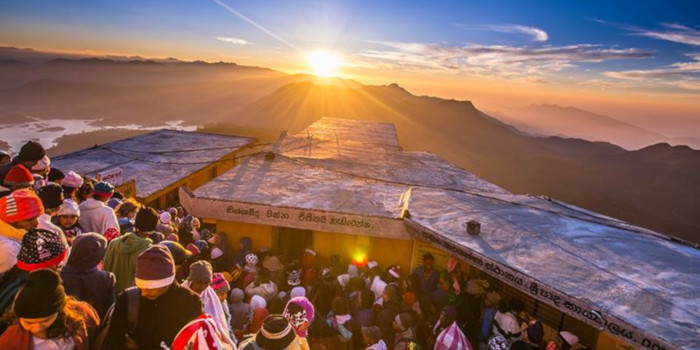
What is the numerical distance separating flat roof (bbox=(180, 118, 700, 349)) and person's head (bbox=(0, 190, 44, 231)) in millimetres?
4747

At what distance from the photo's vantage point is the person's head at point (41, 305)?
253 centimetres

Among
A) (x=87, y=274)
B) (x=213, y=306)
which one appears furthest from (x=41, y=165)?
(x=213, y=306)

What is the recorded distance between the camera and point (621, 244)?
7.58 meters

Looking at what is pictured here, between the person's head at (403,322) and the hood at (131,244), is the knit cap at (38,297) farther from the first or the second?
the person's head at (403,322)

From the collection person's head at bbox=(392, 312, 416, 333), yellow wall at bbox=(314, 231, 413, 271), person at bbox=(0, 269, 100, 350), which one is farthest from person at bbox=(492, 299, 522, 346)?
person at bbox=(0, 269, 100, 350)

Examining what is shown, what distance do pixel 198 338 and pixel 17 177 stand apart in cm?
531

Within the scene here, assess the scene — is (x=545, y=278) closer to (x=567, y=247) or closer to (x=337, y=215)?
(x=567, y=247)

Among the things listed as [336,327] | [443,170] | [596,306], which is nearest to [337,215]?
[336,327]

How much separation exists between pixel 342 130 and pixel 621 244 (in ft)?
57.4

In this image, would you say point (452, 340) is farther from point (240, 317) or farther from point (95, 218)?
point (95, 218)

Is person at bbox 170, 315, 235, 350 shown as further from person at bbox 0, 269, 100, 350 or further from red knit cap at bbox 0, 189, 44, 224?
red knit cap at bbox 0, 189, 44, 224

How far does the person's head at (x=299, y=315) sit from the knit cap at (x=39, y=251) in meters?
2.28

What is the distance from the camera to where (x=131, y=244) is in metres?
4.68

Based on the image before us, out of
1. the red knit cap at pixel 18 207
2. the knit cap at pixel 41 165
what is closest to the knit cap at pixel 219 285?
the red knit cap at pixel 18 207
